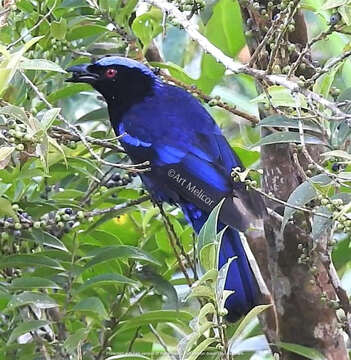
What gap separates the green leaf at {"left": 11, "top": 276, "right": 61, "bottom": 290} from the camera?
241 centimetres

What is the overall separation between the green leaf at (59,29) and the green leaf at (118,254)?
595 mm

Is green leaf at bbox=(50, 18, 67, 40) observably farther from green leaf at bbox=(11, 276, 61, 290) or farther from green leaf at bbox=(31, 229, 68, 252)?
green leaf at bbox=(11, 276, 61, 290)

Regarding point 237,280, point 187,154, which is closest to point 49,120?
point 237,280

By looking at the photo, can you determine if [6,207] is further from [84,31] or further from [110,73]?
[110,73]

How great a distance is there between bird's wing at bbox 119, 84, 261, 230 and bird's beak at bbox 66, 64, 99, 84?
0.20 metres

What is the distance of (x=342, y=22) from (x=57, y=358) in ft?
3.66

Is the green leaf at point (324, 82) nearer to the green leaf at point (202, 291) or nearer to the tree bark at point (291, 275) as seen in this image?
the tree bark at point (291, 275)

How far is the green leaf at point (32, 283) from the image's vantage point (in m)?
2.41

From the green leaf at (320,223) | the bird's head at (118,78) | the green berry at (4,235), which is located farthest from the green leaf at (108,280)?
the bird's head at (118,78)

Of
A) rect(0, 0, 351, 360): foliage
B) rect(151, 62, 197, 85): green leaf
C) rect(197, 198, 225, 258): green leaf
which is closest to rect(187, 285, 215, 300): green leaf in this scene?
rect(197, 198, 225, 258): green leaf

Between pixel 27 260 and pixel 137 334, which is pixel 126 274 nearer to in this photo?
pixel 137 334

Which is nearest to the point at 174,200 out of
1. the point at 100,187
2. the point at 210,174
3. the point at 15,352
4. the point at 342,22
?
the point at 210,174

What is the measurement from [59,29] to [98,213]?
1.71 feet

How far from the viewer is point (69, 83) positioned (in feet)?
10.1
